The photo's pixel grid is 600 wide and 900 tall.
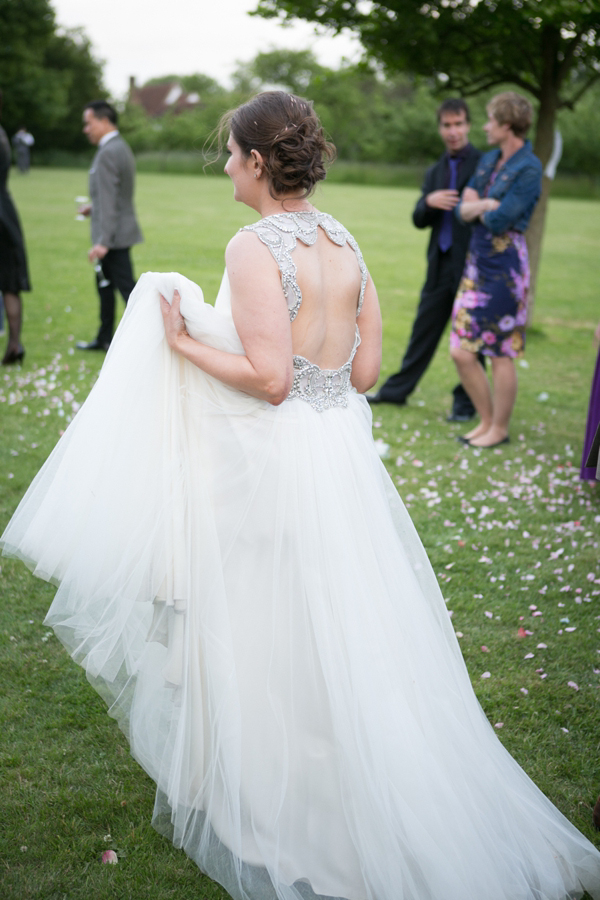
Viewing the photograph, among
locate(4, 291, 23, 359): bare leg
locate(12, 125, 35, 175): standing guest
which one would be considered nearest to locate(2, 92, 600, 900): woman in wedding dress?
locate(4, 291, 23, 359): bare leg

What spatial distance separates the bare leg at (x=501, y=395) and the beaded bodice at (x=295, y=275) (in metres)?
3.65

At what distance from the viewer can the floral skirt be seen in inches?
227

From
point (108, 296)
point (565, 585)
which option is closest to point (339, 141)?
point (108, 296)

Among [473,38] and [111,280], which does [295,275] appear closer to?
[111,280]

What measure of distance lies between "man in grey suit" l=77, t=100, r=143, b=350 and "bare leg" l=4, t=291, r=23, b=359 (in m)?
0.84

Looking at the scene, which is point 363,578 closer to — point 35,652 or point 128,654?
point 128,654

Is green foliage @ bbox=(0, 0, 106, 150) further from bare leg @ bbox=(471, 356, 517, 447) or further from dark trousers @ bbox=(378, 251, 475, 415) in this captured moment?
bare leg @ bbox=(471, 356, 517, 447)

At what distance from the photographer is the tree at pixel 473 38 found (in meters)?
8.33

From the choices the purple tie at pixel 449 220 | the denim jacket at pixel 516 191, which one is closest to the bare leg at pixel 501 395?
the denim jacket at pixel 516 191

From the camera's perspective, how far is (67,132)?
51531mm

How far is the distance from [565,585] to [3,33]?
49.8 metres

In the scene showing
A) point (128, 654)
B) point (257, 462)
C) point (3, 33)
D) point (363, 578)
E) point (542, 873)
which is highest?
point (3, 33)

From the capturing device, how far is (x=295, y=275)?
2166 mm

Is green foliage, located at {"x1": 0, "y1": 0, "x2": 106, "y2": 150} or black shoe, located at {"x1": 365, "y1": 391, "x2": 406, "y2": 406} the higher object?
green foliage, located at {"x1": 0, "y1": 0, "x2": 106, "y2": 150}
